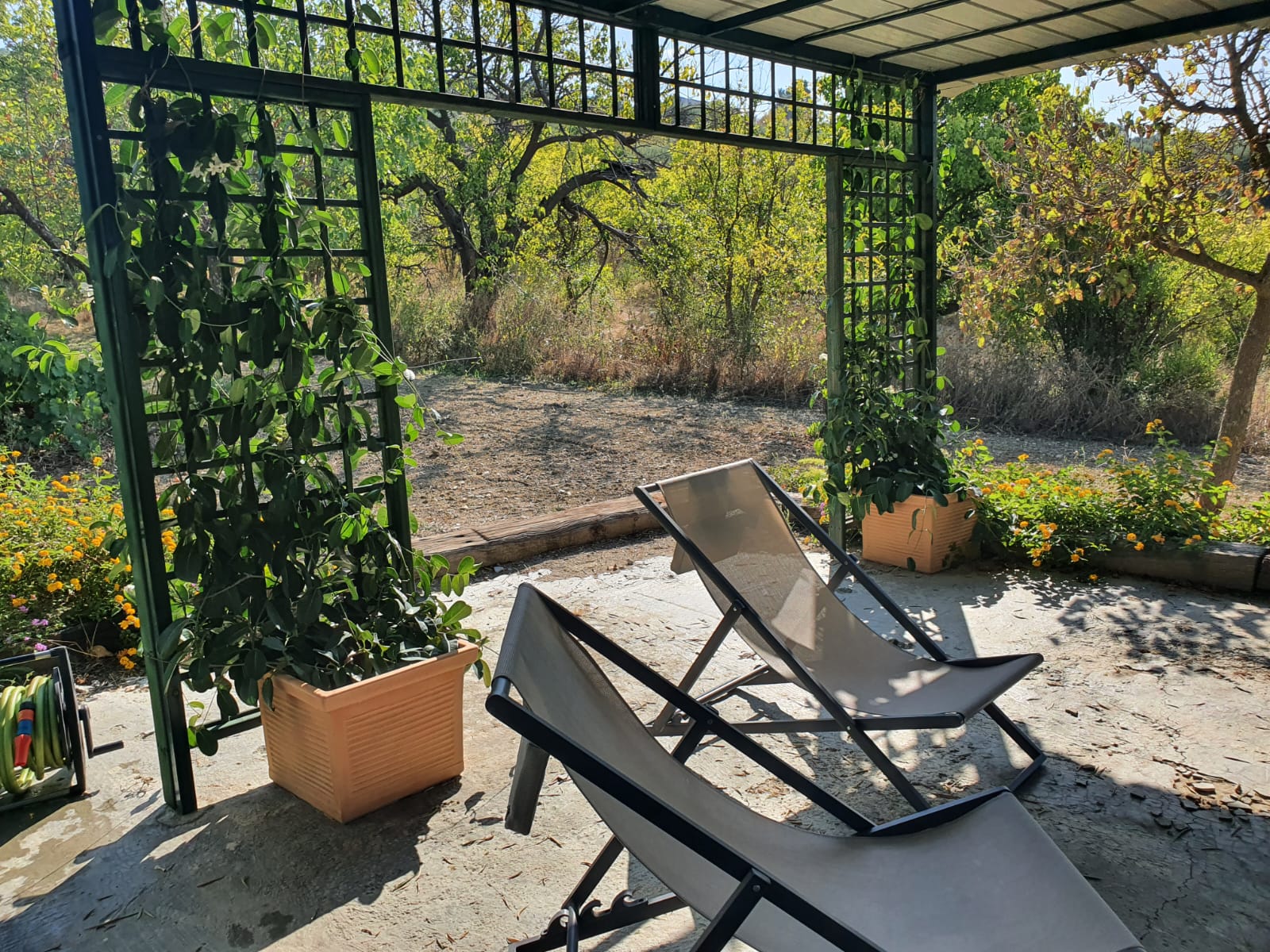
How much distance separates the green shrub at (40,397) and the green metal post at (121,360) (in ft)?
15.0

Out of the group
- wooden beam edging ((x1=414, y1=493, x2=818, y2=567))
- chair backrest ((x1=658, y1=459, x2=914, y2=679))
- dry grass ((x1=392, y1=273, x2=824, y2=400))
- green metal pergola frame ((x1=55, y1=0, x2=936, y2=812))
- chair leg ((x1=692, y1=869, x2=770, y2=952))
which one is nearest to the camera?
chair leg ((x1=692, y1=869, x2=770, y2=952))

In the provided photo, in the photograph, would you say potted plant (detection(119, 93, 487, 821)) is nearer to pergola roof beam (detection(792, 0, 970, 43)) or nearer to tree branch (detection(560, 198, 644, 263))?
pergola roof beam (detection(792, 0, 970, 43))

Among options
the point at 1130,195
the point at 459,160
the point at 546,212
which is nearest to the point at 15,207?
the point at 459,160

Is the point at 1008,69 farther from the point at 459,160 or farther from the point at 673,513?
the point at 459,160

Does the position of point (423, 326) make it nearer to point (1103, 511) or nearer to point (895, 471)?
point (895, 471)

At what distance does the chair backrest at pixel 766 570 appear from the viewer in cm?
313

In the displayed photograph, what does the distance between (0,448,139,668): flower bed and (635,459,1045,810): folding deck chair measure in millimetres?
2186

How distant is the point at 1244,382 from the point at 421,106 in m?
4.68

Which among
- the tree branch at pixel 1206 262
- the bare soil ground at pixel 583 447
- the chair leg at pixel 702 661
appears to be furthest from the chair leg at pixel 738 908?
the tree branch at pixel 1206 262

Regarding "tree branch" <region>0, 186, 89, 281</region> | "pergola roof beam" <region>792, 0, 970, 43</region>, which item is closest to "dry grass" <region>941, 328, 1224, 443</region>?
"pergola roof beam" <region>792, 0, 970, 43</region>

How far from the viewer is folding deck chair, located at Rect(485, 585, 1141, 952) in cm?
154

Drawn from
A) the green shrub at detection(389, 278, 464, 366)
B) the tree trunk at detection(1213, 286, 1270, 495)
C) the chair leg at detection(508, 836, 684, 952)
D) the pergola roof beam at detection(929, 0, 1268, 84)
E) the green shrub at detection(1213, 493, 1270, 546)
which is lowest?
the chair leg at detection(508, 836, 684, 952)

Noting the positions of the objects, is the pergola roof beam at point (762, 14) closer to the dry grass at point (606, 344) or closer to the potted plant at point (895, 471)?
the potted plant at point (895, 471)

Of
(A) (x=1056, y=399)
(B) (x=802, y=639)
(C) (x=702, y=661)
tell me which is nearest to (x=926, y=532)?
(B) (x=802, y=639)
